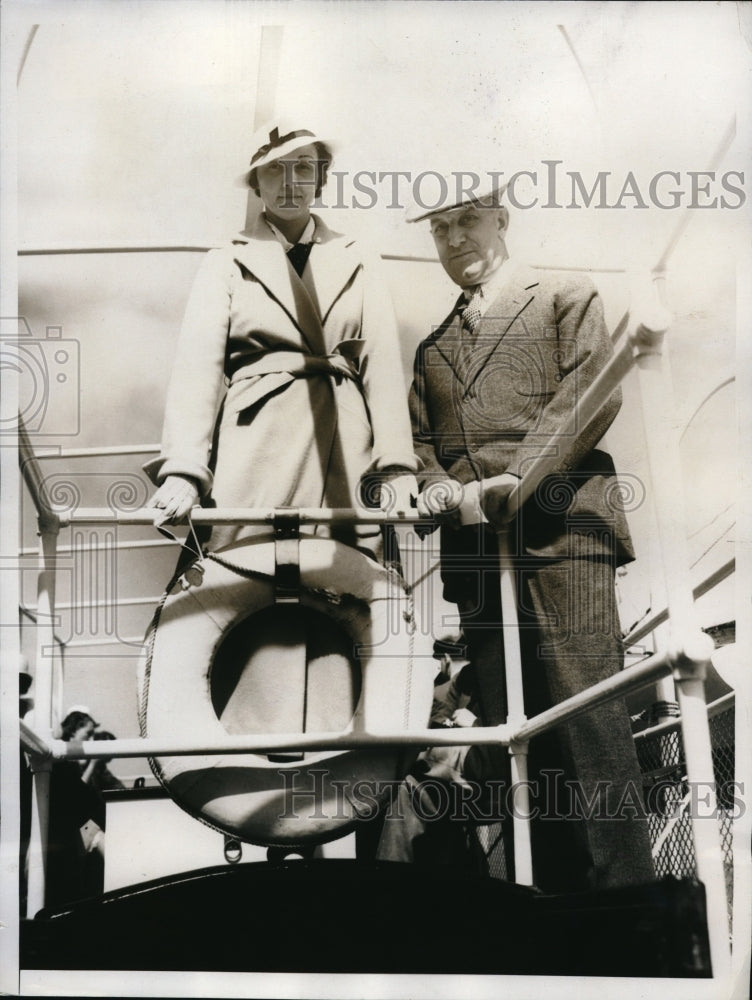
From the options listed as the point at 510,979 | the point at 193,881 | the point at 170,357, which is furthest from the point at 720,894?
the point at 170,357

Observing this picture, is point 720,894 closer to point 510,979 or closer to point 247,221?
point 510,979

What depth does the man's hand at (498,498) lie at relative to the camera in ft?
6.68

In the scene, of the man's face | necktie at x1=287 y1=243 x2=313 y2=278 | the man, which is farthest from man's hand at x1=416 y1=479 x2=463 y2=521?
necktie at x1=287 y1=243 x2=313 y2=278

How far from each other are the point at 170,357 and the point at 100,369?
14 centimetres

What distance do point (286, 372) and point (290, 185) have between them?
375 millimetres

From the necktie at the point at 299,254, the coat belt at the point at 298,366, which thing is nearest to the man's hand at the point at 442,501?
the coat belt at the point at 298,366

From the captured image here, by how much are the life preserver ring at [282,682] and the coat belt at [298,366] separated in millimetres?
350

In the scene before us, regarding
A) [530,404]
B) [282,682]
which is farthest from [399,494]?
[282,682]

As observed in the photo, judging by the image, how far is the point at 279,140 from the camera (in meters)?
2.06

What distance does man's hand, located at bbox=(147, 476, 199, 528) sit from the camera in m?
2.04

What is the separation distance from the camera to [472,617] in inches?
80.1

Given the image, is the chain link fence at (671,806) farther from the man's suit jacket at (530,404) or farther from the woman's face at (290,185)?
the woman's face at (290,185)

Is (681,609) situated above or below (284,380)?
below
